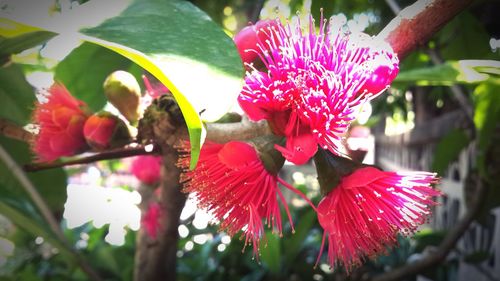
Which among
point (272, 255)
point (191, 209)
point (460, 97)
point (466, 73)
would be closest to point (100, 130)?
point (191, 209)

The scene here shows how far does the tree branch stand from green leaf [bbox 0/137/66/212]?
60 cm

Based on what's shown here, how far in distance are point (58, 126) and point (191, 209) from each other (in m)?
0.22

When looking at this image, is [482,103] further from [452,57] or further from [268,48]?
[268,48]

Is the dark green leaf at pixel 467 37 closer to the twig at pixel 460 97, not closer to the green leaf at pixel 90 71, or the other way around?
the twig at pixel 460 97

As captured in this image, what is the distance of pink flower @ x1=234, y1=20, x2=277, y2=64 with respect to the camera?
0.46 m

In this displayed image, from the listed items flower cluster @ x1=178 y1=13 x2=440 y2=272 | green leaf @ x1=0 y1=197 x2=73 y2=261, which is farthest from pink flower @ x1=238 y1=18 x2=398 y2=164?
green leaf @ x1=0 y1=197 x2=73 y2=261

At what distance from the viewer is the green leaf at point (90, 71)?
0.78 m

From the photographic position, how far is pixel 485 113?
3.57 feet

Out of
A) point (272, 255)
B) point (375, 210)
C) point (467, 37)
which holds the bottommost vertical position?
point (272, 255)

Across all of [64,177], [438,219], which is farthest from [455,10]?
[438,219]

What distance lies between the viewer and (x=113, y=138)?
1.78ft

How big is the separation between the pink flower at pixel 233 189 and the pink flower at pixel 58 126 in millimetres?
190

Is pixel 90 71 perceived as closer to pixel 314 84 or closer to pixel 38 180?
pixel 38 180

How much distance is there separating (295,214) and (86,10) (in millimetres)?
1234
